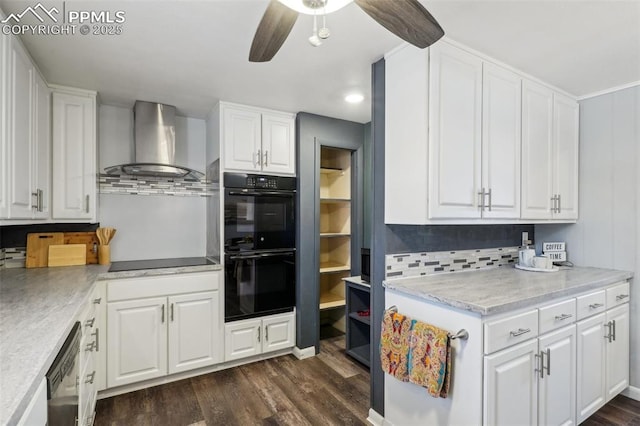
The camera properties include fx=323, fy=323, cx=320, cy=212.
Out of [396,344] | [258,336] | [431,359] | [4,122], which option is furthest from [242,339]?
→ [4,122]

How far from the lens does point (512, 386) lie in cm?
157

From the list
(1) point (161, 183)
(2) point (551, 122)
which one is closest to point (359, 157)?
(2) point (551, 122)

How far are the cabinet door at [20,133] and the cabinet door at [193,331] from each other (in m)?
1.17

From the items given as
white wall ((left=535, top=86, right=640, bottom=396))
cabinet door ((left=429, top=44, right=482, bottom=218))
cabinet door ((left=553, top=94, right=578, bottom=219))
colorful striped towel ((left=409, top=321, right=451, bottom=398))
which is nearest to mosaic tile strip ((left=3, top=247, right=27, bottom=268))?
colorful striped towel ((left=409, top=321, right=451, bottom=398))

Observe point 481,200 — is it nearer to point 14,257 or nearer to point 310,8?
point 310,8

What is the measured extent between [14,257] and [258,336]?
196 cm

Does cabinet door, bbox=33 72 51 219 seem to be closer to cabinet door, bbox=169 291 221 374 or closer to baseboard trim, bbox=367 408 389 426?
cabinet door, bbox=169 291 221 374

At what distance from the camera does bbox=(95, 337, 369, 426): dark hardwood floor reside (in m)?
2.12

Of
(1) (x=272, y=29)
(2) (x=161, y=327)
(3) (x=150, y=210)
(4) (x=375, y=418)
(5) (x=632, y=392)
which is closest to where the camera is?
(1) (x=272, y=29)

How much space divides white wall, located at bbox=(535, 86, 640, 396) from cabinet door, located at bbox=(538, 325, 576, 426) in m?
0.96

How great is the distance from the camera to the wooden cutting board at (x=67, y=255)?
241cm

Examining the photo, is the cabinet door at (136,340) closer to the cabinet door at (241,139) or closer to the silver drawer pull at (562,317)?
the cabinet door at (241,139)

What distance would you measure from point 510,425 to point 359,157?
2477 mm

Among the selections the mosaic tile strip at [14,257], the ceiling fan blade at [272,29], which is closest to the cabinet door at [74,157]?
the mosaic tile strip at [14,257]
